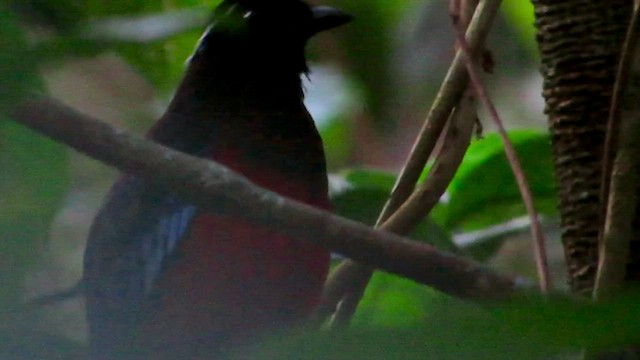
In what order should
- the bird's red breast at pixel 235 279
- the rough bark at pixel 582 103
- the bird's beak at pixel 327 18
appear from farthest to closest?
the bird's beak at pixel 327 18 < the bird's red breast at pixel 235 279 < the rough bark at pixel 582 103

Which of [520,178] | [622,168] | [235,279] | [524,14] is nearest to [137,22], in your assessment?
[622,168]

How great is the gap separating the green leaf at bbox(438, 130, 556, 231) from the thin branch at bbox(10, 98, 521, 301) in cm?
89

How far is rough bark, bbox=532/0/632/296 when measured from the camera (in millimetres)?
1326

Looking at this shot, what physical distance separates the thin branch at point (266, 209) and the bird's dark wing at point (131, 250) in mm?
911

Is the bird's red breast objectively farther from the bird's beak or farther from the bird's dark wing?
the bird's beak

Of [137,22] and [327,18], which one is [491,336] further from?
[327,18]

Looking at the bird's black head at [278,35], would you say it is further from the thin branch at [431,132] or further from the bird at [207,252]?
the thin branch at [431,132]

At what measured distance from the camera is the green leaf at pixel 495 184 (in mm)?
1801

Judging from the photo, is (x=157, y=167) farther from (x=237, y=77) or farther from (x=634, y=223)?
(x=237, y=77)

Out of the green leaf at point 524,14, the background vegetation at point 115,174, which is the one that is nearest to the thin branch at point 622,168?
the background vegetation at point 115,174

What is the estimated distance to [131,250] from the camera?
1834 millimetres

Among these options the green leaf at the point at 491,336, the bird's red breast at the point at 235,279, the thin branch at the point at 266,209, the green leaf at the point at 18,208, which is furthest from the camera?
the bird's red breast at the point at 235,279

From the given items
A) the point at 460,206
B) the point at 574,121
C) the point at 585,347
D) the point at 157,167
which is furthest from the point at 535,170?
the point at 585,347

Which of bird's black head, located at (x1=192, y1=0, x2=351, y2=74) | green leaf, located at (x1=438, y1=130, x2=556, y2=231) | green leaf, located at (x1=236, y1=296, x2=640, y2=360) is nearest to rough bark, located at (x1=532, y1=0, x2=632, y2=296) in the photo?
green leaf, located at (x1=438, y1=130, x2=556, y2=231)
